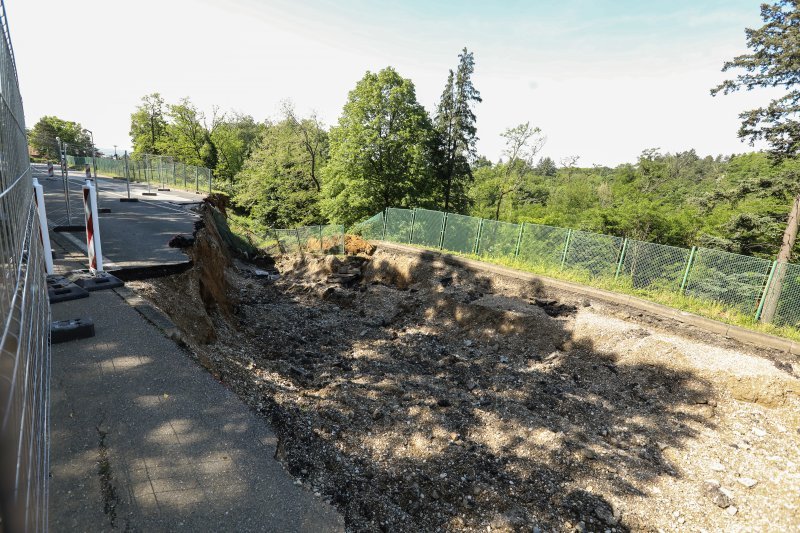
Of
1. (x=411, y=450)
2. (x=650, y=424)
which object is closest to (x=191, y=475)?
(x=411, y=450)

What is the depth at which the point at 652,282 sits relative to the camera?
1099cm

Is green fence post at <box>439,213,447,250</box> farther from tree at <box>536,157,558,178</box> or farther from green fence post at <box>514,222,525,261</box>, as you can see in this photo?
→ tree at <box>536,157,558,178</box>

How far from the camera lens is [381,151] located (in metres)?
24.9

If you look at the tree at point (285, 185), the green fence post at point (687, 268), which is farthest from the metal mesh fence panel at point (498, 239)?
the tree at point (285, 185)

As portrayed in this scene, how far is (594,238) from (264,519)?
12.5 m

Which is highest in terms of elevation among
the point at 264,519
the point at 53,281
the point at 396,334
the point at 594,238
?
the point at 594,238

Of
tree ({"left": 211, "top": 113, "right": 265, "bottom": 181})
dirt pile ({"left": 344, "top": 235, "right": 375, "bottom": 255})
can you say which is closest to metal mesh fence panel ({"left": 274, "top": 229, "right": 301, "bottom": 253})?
dirt pile ({"left": 344, "top": 235, "right": 375, "bottom": 255})

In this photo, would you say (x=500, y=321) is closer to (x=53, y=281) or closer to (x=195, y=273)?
(x=195, y=273)

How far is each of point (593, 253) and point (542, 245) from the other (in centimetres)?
181

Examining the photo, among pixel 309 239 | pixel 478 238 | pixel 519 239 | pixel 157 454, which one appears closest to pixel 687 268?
pixel 519 239

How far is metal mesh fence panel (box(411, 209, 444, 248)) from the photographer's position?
54.1 ft

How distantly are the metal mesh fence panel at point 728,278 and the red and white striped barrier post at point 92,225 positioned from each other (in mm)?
13650

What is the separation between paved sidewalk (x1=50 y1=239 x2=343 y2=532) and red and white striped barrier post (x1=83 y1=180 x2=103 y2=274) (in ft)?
7.57

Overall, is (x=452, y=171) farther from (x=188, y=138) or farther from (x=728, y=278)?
(x=188, y=138)
